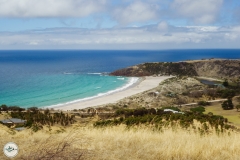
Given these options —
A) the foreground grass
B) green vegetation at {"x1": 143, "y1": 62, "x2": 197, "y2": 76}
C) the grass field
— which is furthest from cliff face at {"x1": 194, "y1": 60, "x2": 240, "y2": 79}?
the foreground grass

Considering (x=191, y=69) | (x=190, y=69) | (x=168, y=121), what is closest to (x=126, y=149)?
(x=168, y=121)

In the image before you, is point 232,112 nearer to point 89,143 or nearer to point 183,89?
point 183,89

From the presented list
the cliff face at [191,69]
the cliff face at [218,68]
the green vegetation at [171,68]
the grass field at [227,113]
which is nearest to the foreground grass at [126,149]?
the grass field at [227,113]

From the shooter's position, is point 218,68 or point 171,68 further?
point 171,68

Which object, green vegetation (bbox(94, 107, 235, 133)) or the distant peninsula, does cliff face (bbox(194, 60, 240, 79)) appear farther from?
green vegetation (bbox(94, 107, 235, 133))

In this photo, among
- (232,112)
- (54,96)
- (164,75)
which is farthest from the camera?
Answer: (164,75)

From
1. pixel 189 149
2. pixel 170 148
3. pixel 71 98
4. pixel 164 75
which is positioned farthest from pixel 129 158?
pixel 164 75

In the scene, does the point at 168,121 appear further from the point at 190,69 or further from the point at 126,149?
the point at 190,69

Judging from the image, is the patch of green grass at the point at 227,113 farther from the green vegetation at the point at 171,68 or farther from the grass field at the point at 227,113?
the green vegetation at the point at 171,68

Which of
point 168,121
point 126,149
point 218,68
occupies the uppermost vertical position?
point 126,149
